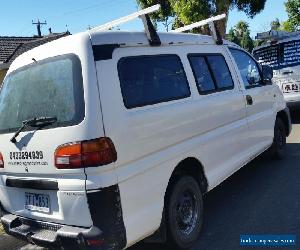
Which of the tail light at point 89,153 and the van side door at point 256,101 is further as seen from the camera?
the van side door at point 256,101

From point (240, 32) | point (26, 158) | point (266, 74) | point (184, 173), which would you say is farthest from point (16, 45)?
A: point (240, 32)

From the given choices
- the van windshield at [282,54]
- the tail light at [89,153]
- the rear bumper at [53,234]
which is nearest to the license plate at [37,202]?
the rear bumper at [53,234]

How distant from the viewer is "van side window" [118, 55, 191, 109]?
3.57 m

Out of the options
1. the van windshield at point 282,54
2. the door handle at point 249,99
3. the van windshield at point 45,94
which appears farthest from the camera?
the van windshield at point 282,54

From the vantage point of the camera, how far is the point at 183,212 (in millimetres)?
4168

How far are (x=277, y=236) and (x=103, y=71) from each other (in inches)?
92.9

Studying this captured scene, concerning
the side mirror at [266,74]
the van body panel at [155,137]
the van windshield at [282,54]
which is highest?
the van windshield at [282,54]

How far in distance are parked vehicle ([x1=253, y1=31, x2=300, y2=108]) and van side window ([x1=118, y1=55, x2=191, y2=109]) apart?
643 centimetres

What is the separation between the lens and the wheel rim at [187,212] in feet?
13.4

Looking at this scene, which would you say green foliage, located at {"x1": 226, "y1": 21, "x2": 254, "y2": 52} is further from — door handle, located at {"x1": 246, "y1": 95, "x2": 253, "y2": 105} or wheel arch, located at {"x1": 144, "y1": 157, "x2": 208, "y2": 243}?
wheel arch, located at {"x1": 144, "y1": 157, "x2": 208, "y2": 243}

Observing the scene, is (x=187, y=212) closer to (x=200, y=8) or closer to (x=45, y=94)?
(x=45, y=94)

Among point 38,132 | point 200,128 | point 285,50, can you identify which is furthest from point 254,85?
point 285,50

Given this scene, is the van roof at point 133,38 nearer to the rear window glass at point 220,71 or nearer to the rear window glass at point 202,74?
the rear window glass at point 202,74

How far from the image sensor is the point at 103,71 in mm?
3367
